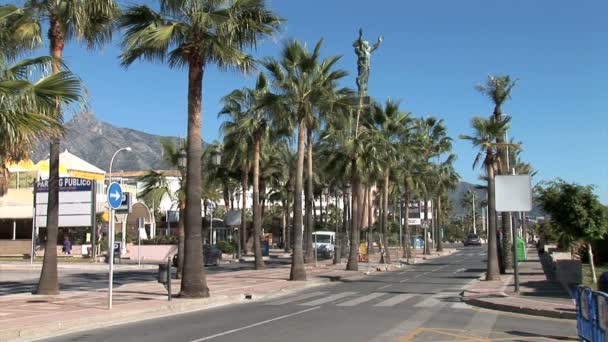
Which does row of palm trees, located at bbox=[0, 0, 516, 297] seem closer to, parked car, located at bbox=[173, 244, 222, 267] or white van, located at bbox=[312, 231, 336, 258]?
parked car, located at bbox=[173, 244, 222, 267]

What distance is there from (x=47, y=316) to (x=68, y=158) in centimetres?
6460

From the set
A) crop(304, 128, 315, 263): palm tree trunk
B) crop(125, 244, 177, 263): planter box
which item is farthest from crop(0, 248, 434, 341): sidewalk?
crop(125, 244, 177, 263): planter box

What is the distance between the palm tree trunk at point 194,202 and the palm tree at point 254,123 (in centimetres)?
1453

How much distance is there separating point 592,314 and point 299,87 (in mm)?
19014

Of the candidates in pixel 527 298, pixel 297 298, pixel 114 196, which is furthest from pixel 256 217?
pixel 114 196

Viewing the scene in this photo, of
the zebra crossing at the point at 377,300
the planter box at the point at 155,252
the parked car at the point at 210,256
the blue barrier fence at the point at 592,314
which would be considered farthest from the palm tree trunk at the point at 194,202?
the planter box at the point at 155,252

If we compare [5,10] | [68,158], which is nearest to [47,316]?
[5,10]

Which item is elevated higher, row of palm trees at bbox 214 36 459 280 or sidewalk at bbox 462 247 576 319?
row of palm trees at bbox 214 36 459 280

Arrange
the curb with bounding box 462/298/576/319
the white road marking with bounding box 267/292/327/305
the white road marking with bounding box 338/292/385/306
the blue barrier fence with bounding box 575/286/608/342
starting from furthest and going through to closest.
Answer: the white road marking with bounding box 267/292/327/305, the white road marking with bounding box 338/292/385/306, the curb with bounding box 462/298/576/319, the blue barrier fence with bounding box 575/286/608/342

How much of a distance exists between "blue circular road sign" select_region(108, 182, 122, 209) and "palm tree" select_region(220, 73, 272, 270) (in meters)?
18.3

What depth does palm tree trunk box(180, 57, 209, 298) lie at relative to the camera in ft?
60.3

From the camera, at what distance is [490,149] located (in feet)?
81.7

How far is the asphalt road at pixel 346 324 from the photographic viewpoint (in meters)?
11.6

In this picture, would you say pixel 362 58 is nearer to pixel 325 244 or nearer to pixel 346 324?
pixel 325 244
